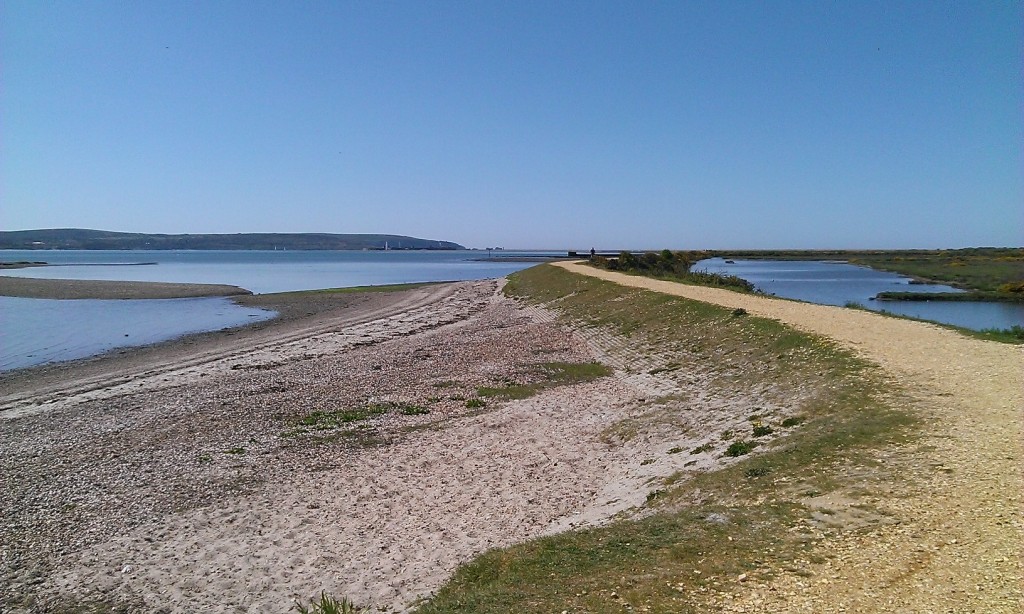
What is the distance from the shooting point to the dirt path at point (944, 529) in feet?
19.2

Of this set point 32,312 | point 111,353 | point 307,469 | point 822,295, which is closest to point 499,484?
point 307,469

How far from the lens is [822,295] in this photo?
173ft

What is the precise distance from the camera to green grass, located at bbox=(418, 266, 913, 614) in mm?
6836

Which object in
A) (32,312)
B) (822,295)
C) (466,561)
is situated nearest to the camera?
(466,561)

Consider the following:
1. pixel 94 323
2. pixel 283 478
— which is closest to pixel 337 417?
pixel 283 478

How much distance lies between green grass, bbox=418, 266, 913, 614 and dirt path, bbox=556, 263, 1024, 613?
16.8 inches

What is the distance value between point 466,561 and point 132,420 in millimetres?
13541

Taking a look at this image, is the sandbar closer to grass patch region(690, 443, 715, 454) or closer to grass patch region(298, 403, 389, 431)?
grass patch region(298, 403, 389, 431)

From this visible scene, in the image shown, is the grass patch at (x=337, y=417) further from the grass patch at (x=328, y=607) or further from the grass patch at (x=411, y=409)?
the grass patch at (x=328, y=607)

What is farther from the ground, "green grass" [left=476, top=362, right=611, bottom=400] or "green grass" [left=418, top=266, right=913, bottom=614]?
"green grass" [left=418, top=266, right=913, bottom=614]

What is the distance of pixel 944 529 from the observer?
22.9 ft

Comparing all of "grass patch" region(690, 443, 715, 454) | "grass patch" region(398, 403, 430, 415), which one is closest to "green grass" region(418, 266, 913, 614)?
"grass patch" region(690, 443, 715, 454)

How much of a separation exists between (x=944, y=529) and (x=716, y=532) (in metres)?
2.44

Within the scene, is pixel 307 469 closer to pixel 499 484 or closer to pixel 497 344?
pixel 499 484
